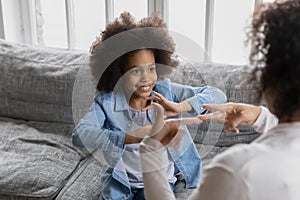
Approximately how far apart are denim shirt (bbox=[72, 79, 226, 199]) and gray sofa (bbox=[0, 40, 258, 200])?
5 centimetres

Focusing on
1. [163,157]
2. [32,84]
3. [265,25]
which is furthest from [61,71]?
[265,25]

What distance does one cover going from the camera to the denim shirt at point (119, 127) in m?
1.58

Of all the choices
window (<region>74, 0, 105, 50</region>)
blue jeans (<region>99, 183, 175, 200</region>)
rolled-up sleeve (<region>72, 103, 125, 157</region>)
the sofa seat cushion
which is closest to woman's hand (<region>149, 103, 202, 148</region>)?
rolled-up sleeve (<region>72, 103, 125, 157</region>)

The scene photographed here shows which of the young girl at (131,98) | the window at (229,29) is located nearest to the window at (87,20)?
the window at (229,29)

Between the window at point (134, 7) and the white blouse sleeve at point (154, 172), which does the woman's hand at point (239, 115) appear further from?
the window at point (134, 7)

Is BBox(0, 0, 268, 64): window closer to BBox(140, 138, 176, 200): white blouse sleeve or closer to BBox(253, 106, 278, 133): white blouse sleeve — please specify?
BBox(253, 106, 278, 133): white blouse sleeve

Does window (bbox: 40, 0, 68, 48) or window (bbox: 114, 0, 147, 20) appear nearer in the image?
window (bbox: 114, 0, 147, 20)

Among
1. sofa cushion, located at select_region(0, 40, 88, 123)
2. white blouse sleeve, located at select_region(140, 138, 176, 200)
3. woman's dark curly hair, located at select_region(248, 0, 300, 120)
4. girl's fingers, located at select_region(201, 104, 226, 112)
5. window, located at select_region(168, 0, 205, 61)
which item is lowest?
sofa cushion, located at select_region(0, 40, 88, 123)

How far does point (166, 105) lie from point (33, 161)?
0.74 m

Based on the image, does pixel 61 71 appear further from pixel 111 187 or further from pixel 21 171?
pixel 111 187

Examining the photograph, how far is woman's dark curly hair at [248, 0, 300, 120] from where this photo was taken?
2.83 feet

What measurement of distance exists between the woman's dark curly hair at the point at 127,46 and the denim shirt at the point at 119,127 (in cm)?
5

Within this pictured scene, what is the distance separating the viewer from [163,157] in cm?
115

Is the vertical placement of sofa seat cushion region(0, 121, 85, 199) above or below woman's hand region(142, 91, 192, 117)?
below
